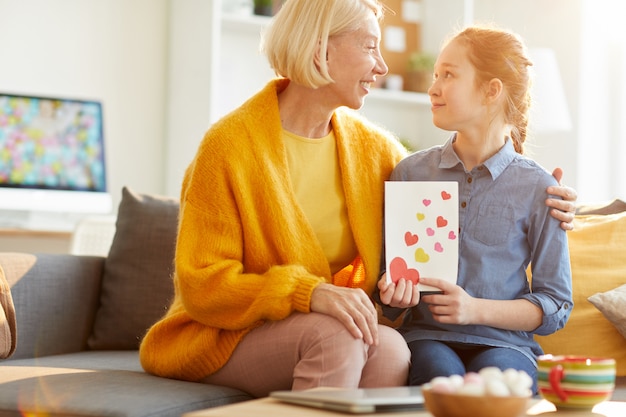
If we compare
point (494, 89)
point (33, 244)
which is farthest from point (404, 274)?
point (33, 244)

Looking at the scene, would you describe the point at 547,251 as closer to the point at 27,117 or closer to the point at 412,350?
the point at 412,350

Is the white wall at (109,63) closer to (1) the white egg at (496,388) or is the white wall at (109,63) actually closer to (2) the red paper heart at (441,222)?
(2) the red paper heart at (441,222)

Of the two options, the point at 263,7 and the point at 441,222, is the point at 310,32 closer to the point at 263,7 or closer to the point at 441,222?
the point at 441,222

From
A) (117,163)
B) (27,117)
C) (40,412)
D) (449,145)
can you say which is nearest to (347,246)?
(449,145)

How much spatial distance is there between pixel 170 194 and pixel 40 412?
2294 mm

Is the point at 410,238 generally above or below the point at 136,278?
above

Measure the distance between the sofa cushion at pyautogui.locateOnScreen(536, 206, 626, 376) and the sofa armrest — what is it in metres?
1.09

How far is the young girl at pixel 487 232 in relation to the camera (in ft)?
5.52

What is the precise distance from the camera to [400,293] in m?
1.66

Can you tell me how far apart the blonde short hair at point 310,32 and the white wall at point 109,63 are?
6.86 feet

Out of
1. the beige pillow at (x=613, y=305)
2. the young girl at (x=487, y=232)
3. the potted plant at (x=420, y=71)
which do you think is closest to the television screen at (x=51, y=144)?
the potted plant at (x=420, y=71)

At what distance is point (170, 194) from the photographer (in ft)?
Result: 12.4

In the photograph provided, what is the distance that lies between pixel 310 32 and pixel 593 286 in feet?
2.69

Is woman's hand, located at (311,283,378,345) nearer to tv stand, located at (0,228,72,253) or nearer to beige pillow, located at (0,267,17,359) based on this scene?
beige pillow, located at (0,267,17,359)
